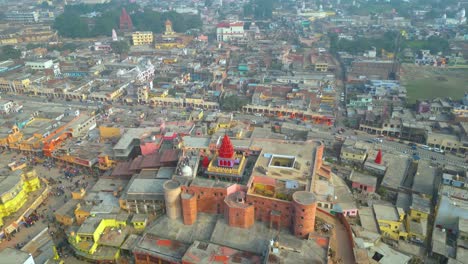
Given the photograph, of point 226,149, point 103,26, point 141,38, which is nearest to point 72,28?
point 103,26

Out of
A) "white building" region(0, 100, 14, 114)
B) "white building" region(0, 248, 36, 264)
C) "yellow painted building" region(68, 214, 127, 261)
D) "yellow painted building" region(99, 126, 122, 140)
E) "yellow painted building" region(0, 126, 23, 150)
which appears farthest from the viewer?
"white building" region(0, 100, 14, 114)

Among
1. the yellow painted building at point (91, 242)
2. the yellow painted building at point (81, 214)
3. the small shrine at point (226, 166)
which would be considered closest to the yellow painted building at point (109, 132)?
the yellow painted building at point (81, 214)

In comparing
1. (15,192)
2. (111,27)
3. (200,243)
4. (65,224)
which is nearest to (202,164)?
(200,243)

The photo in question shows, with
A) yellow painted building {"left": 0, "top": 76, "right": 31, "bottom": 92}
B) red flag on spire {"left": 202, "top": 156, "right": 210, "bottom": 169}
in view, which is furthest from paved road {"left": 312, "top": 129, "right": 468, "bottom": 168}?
yellow painted building {"left": 0, "top": 76, "right": 31, "bottom": 92}

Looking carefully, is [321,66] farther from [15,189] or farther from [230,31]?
[15,189]

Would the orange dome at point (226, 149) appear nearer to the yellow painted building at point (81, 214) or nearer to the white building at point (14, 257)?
the yellow painted building at point (81, 214)

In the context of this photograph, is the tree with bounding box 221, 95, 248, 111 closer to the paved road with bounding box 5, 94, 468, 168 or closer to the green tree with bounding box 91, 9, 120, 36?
the paved road with bounding box 5, 94, 468, 168

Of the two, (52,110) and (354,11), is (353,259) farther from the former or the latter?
(354,11)

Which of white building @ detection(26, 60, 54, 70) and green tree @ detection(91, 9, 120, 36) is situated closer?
white building @ detection(26, 60, 54, 70)
